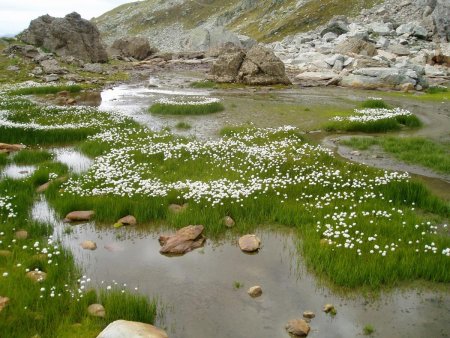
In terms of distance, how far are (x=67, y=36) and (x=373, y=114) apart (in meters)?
50.9

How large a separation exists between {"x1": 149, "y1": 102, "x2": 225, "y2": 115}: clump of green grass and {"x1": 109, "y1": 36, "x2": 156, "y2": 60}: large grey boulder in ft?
196

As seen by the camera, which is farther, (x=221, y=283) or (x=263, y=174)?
(x=263, y=174)

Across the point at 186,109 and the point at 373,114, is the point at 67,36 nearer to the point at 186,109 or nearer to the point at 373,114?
the point at 186,109

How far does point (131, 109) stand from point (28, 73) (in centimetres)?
2083

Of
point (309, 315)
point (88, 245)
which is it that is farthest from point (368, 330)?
point (88, 245)

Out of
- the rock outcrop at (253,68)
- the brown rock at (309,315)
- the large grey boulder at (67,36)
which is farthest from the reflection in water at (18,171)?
the large grey boulder at (67,36)

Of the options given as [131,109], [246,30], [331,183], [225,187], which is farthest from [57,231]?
[246,30]

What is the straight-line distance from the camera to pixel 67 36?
6219 cm

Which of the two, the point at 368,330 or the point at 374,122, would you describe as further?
the point at 374,122

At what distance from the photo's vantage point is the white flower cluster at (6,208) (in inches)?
474

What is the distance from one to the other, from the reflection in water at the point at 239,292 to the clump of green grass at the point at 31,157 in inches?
309

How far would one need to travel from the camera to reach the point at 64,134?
73.9ft

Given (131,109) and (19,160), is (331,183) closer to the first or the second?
(19,160)

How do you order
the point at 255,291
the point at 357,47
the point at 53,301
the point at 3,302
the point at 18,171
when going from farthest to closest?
the point at 357,47 < the point at 18,171 < the point at 255,291 < the point at 53,301 < the point at 3,302
